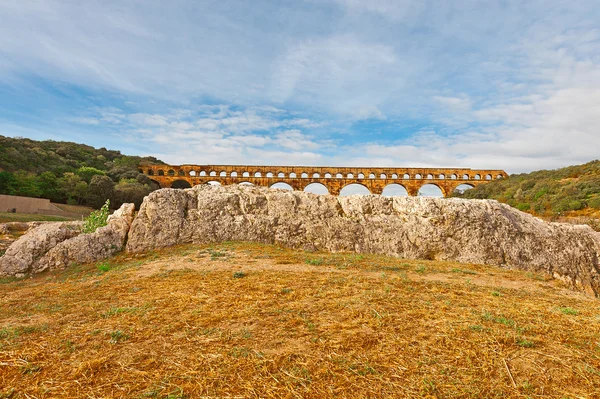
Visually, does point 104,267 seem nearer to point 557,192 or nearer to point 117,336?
point 117,336

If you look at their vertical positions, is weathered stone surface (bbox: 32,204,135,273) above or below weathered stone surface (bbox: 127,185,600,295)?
below

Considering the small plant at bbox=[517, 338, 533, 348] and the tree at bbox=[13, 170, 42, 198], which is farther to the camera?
the tree at bbox=[13, 170, 42, 198]

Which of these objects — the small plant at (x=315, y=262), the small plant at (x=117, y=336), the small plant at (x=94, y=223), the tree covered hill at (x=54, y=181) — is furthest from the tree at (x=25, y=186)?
the small plant at (x=117, y=336)

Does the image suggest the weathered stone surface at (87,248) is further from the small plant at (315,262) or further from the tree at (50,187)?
the tree at (50,187)

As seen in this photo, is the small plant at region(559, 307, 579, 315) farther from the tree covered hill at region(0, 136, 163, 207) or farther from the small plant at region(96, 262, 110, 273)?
the tree covered hill at region(0, 136, 163, 207)

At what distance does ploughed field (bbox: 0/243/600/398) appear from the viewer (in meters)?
2.56

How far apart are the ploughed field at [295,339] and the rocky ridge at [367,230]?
3548 millimetres

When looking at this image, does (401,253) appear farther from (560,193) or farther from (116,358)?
(560,193)

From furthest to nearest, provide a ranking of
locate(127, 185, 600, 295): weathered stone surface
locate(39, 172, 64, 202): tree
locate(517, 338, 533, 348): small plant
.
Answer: locate(39, 172, 64, 202): tree, locate(127, 185, 600, 295): weathered stone surface, locate(517, 338, 533, 348): small plant

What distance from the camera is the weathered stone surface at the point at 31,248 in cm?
841

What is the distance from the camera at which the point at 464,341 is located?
3316 millimetres

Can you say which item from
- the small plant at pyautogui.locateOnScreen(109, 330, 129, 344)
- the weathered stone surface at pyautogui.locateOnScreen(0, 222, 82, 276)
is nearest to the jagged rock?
the weathered stone surface at pyautogui.locateOnScreen(0, 222, 82, 276)

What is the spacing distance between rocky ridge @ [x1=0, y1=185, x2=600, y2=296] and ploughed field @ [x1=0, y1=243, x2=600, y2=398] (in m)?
3.55

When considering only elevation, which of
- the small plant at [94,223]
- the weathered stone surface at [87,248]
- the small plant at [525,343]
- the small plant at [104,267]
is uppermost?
the small plant at [94,223]
